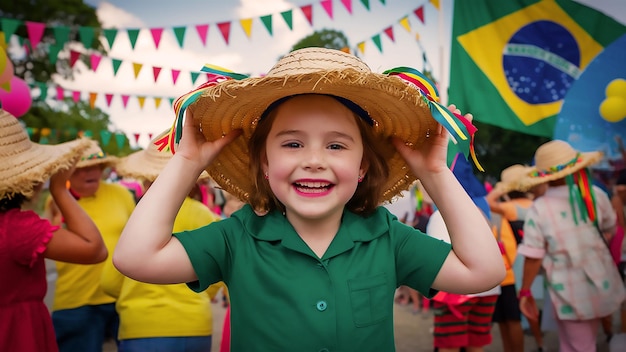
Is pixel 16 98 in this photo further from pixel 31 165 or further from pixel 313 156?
pixel 313 156

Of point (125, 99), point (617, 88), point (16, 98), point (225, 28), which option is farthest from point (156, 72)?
point (617, 88)

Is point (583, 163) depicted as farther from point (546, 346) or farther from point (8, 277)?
point (8, 277)

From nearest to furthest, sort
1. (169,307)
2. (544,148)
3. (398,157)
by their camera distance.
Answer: (398,157), (169,307), (544,148)

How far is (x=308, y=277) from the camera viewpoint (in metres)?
1.72

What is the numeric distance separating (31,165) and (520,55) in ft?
16.9

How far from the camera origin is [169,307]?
308 centimetres

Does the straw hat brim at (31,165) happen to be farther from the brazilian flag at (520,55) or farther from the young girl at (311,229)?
the brazilian flag at (520,55)

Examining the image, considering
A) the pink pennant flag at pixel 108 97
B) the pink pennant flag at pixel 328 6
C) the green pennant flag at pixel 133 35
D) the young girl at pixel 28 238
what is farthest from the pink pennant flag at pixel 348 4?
the pink pennant flag at pixel 108 97

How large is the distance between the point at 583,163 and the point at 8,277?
4.15m

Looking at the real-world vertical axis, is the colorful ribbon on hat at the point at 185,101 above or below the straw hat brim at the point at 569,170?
above

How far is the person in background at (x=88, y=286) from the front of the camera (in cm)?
404

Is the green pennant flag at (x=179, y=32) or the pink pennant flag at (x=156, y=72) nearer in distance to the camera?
the green pennant flag at (x=179, y=32)

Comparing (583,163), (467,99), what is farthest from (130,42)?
(583,163)

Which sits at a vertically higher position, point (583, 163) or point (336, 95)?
point (336, 95)
